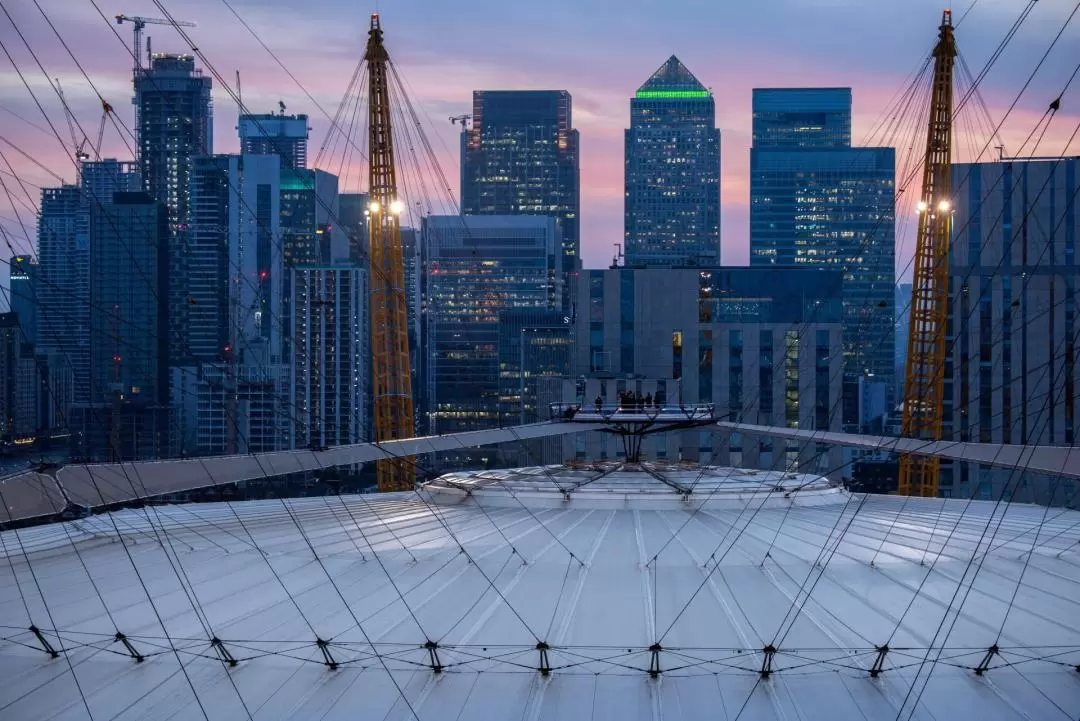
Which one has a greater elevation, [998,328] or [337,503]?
[998,328]

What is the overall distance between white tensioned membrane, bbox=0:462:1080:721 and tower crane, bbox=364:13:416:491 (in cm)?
4351

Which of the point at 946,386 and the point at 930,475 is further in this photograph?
the point at 946,386

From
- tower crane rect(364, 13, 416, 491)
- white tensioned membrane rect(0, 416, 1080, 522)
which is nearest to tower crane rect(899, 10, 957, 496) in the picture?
tower crane rect(364, 13, 416, 491)

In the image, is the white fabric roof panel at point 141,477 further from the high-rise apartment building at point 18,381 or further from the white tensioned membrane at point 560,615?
the high-rise apartment building at point 18,381

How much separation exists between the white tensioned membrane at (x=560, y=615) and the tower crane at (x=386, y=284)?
43.5m

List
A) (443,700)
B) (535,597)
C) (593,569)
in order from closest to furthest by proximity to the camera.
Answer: (443,700)
(535,597)
(593,569)

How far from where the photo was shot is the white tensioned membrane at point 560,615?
1844 centimetres

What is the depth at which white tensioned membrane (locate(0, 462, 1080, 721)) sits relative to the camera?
1844 centimetres

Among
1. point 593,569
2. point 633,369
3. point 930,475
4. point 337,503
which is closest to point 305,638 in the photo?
point 593,569

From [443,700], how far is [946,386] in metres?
92.8

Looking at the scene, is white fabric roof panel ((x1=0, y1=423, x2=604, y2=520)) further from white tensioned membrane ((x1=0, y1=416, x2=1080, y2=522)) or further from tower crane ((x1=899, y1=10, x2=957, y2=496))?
tower crane ((x1=899, y1=10, x2=957, y2=496))

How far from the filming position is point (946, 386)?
104 meters

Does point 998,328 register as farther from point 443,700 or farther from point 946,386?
point 443,700

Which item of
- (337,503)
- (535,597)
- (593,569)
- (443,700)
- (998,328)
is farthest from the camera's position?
(998,328)
